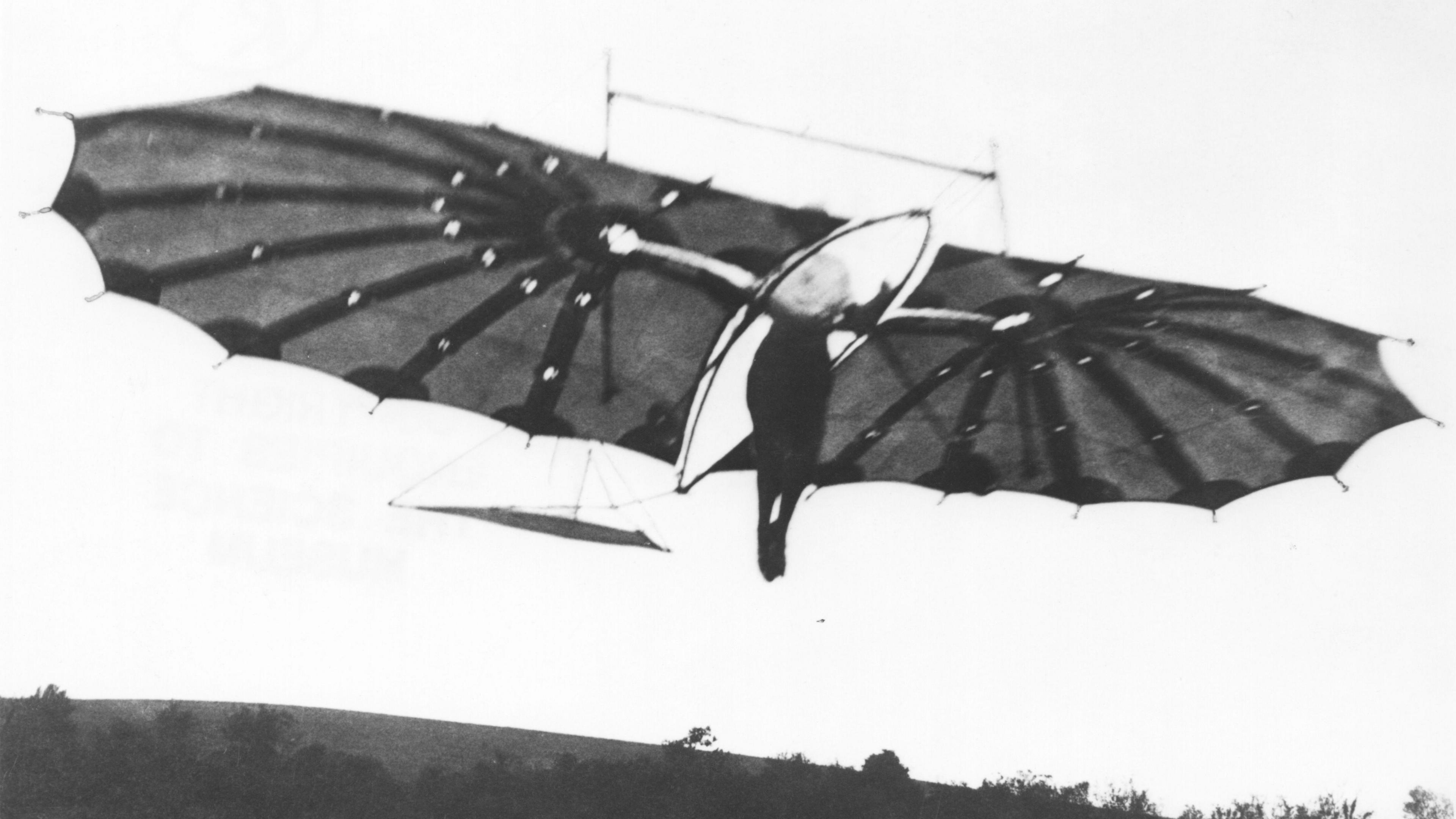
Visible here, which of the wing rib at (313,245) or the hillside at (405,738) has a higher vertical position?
the wing rib at (313,245)

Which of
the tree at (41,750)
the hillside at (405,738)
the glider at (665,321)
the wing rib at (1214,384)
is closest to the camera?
the glider at (665,321)

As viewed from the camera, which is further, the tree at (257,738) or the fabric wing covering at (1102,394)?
the tree at (257,738)

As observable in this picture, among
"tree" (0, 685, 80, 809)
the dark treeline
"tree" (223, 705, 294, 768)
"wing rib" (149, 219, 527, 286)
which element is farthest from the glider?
"tree" (223, 705, 294, 768)

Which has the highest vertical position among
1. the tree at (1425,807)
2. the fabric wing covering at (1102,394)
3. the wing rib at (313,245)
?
the wing rib at (313,245)

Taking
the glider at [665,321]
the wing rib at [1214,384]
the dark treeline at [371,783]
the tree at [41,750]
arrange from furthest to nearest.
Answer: the dark treeline at [371,783]
the tree at [41,750]
the wing rib at [1214,384]
the glider at [665,321]

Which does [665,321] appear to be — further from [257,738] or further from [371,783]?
[257,738]

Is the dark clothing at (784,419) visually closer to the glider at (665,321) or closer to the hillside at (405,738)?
the glider at (665,321)

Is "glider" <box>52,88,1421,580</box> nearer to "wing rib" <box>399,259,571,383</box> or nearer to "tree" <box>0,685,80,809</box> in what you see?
"wing rib" <box>399,259,571,383</box>

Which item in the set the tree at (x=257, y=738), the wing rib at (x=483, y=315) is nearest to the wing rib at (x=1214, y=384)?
the wing rib at (x=483, y=315)
